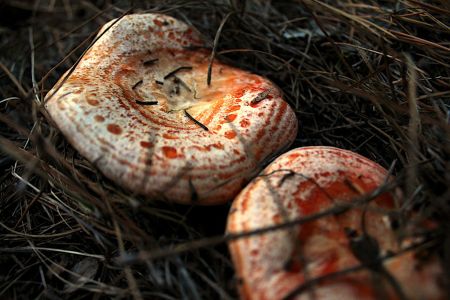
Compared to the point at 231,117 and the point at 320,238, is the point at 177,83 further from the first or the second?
the point at 320,238

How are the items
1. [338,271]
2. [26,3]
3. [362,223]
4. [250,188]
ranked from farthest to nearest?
[26,3] → [250,188] → [362,223] → [338,271]

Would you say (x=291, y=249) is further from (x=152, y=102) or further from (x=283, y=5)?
(x=283, y=5)

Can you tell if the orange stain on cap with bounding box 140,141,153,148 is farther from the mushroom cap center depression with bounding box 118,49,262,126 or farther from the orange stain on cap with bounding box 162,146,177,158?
the mushroom cap center depression with bounding box 118,49,262,126

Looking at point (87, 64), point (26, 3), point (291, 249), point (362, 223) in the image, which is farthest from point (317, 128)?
point (26, 3)

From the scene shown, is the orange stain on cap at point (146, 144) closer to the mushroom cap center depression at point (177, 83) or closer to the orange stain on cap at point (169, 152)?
the orange stain on cap at point (169, 152)

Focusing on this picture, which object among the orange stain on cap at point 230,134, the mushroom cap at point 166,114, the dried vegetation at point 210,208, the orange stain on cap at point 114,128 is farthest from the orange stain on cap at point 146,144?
the orange stain on cap at point 230,134

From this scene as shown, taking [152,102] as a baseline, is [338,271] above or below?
below
